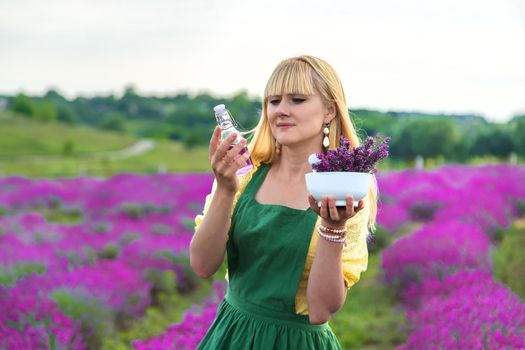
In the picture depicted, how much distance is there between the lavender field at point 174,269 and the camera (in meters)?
3.66

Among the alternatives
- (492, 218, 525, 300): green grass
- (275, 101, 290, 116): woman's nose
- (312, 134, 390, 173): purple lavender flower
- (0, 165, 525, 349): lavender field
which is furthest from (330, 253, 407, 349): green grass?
(312, 134, 390, 173): purple lavender flower

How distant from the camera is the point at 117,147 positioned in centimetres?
6706

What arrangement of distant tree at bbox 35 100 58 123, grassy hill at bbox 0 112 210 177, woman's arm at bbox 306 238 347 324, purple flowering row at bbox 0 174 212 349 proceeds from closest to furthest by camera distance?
woman's arm at bbox 306 238 347 324 → purple flowering row at bbox 0 174 212 349 → grassy hill at bbox 0 112 210 177 → distant tree at bbox 35 100 58 123

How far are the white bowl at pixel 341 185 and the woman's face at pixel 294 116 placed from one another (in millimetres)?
354

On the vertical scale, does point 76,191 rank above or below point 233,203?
below

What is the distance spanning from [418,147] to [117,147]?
51946 mm

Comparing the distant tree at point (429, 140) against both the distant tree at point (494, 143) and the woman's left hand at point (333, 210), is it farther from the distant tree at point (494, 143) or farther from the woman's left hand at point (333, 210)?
the woman's left hand at point (333, 210)

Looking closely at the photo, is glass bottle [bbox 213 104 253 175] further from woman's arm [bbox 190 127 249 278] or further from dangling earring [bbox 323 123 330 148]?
dangling earring [bbox 323 123 330 148]

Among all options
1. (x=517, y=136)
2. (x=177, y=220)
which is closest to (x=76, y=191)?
(x=177, y=220)

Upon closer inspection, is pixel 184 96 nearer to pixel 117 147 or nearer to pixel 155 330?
pixel 117 147

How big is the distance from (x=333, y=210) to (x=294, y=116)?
46cm

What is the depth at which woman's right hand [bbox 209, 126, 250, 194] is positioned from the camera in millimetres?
1935

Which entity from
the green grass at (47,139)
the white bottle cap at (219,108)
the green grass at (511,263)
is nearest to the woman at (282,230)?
the white bottle cap at (219,108)

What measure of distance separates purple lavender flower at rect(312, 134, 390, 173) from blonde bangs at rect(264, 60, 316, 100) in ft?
1.11
